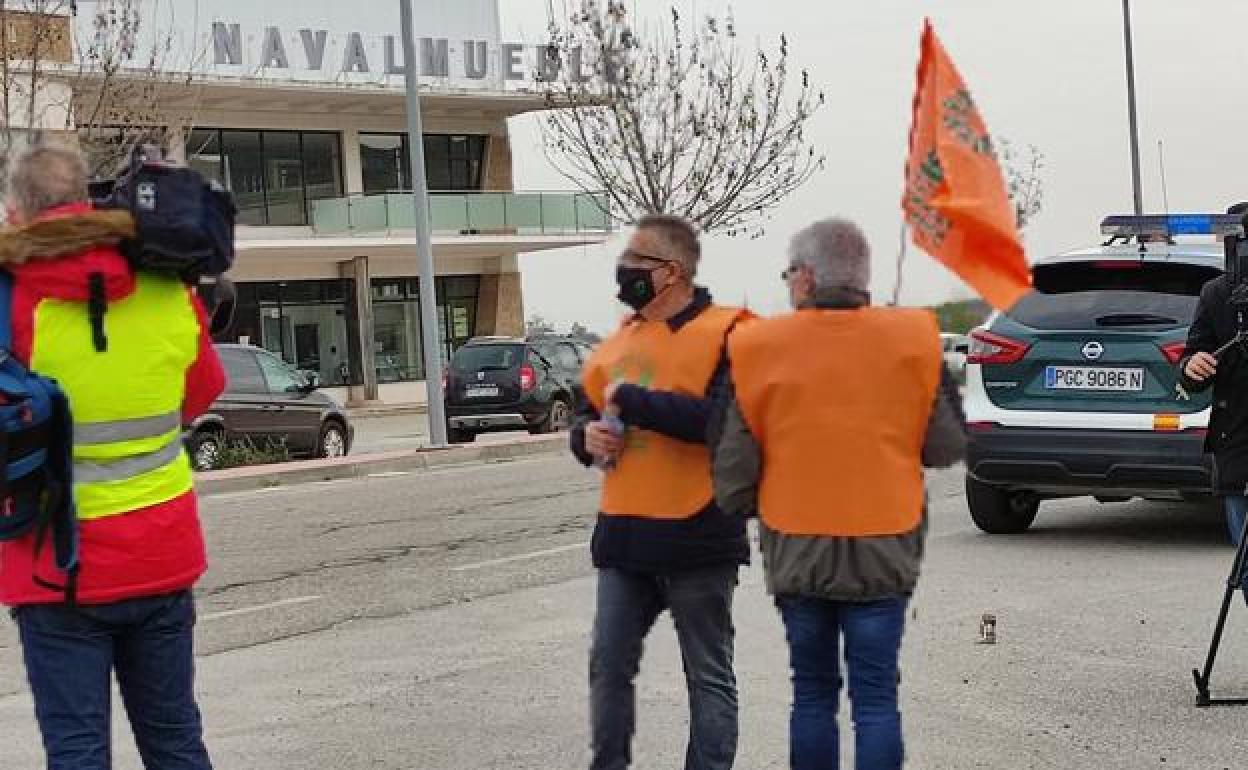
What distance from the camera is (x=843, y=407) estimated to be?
4.48 m

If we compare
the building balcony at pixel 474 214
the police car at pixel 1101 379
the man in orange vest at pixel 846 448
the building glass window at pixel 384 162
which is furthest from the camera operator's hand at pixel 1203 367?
the building glass window at pixel 384 162

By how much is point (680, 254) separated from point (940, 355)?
80cm

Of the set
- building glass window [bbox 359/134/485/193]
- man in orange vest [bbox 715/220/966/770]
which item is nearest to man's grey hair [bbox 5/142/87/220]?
man in orange vest [bbox 715/220/966/770]

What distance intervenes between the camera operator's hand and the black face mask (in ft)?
8.88

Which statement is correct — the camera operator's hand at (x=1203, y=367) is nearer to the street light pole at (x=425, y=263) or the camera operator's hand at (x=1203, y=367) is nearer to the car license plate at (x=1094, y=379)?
the car license plate at (x=1094, y=379)

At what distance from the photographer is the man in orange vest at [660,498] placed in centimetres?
477

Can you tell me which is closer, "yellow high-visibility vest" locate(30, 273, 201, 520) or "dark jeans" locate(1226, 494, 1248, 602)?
"yellow high-visibility vest" locate(30, 273, 201, 520)

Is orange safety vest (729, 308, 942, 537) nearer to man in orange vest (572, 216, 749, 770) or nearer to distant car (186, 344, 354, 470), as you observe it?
man in orange vest (572, 216, 749, 770)

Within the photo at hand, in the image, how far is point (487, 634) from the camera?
8742 millimetres

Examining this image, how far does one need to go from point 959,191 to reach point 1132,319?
20.2 ft

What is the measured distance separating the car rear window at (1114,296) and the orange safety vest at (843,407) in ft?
20.2

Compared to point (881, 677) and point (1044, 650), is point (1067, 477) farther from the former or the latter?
point (881, 677)

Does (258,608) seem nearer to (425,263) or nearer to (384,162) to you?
(425,263)

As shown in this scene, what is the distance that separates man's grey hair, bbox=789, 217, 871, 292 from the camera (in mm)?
4520
